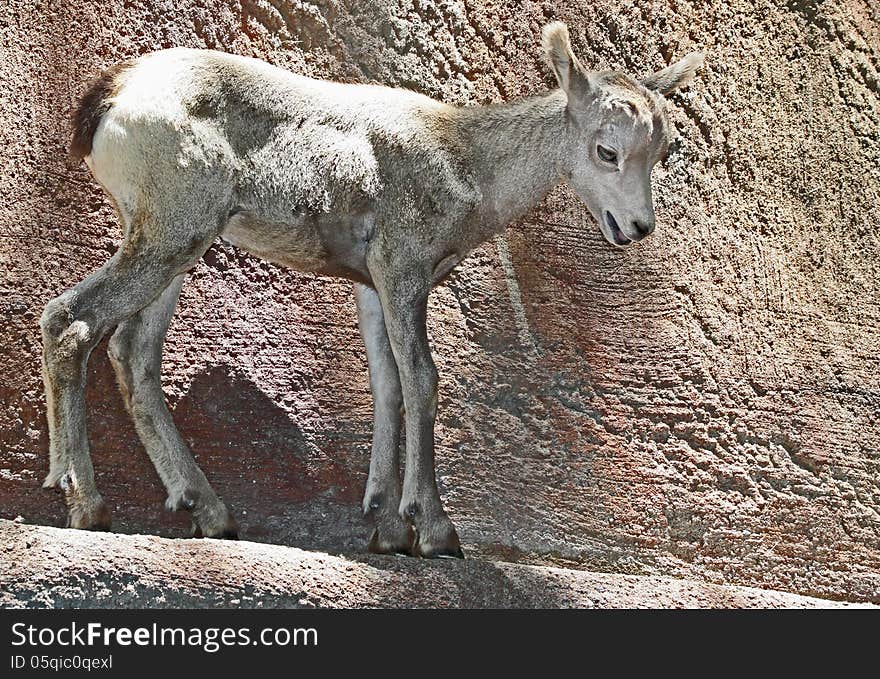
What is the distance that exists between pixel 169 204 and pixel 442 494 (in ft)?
5.94

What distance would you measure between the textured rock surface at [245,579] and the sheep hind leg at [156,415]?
1.72 feet

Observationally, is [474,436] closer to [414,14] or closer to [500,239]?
[500,239]

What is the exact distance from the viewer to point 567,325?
5262mm

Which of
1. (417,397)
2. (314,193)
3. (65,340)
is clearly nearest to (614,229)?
(417,397)

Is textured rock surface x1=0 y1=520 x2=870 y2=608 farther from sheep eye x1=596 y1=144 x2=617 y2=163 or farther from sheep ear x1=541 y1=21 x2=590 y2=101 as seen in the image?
sheep ear x1=541 y1=21 x2=590 y2=101

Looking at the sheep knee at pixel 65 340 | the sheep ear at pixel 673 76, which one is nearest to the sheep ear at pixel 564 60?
the sheep ear at pixel 673 76

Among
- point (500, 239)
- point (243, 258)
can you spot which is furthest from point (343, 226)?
point (500, 239)

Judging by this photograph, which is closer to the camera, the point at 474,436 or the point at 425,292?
the point at 425,292

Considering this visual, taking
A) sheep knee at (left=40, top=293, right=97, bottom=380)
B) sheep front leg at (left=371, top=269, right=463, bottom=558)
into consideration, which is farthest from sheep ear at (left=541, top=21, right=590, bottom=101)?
sheep knee at (left=40, top=293, right=97, bottom=380)

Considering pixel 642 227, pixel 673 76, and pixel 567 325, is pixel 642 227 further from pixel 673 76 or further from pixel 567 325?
pixel 567 325

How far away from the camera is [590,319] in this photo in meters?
5.29

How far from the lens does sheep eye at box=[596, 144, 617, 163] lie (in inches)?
159

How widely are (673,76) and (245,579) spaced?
2.50 meters

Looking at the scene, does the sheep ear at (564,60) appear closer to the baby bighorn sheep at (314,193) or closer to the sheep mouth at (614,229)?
the baby bighorn sheep at (314,193)
